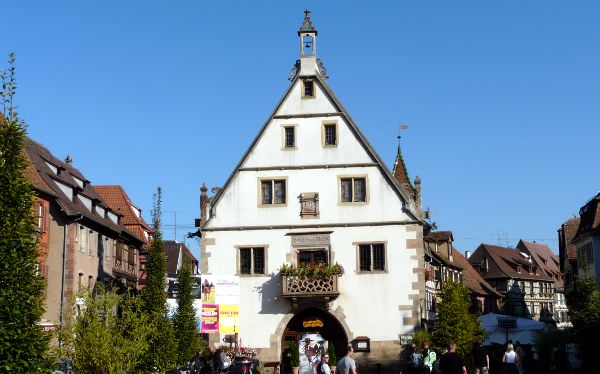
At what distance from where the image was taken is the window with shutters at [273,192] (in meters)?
44.7

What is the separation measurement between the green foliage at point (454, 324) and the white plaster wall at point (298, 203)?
4.76 metres

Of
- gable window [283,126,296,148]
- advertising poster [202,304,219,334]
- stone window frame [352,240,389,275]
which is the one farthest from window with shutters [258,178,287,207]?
advertising poster [202,304,219,334]

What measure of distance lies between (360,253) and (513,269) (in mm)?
64421

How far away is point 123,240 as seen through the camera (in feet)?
184

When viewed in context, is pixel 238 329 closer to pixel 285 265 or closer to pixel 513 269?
pixel 285 265

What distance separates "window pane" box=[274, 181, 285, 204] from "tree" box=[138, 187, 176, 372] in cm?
644

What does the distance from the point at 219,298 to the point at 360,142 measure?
10.2 m

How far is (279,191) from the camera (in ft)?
147

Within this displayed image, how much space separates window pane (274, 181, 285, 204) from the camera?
44688 mm

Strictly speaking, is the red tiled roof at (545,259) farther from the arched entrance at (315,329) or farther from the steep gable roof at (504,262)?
the arched entrance at (315,329)

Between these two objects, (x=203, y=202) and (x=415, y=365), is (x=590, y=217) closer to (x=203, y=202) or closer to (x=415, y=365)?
(x=203, y=202)

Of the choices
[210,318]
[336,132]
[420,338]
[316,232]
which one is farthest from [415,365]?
Result: [336,132]

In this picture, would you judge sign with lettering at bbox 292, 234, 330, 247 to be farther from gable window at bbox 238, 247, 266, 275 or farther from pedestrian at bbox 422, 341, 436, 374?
pedestrian at bbox 422, 341, 436, 374

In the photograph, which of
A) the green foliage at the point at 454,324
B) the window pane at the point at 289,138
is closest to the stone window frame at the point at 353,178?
the window pane at the point at 289,138
